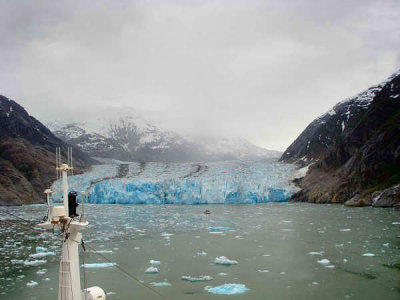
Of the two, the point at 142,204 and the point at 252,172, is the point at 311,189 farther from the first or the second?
the point at 142,204

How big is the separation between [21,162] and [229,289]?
210ft

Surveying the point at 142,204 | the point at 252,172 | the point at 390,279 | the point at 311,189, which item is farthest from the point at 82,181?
the point at 390,279

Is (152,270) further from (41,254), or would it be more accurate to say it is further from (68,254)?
(41,254)

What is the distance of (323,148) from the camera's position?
219 ft

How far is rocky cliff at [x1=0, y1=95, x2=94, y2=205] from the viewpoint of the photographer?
56494 millimetres

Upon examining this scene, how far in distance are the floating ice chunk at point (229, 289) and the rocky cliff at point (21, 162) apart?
5115 cm

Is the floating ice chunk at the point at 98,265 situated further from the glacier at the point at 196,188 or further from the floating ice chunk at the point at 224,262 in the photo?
the glacier at the point at 196,188

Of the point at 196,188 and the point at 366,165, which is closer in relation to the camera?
the point at 366,165

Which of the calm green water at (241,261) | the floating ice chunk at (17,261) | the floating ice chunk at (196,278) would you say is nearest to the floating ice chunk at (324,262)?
the calm green water at (241,261)

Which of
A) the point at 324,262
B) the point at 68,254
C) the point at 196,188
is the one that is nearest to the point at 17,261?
the point at 68,254

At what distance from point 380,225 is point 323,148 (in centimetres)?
4875

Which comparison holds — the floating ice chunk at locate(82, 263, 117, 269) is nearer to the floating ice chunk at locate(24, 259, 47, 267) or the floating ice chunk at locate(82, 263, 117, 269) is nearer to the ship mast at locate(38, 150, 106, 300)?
the floating ice chunk at locate(24, 259, 47, 267)

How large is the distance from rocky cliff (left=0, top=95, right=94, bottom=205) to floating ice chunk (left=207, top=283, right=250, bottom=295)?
2014 inches

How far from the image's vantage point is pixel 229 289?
881 centimetres
